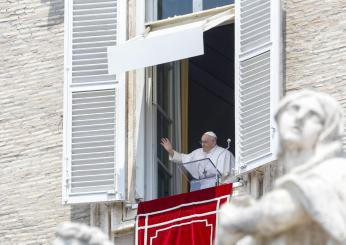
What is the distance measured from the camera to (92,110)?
25422mm

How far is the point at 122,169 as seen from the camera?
25094 mm

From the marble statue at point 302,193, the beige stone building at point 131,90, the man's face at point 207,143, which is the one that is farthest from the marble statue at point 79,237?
the man's face at point 207,143

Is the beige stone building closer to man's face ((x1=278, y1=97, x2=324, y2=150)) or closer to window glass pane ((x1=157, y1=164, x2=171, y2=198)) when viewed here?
window glass pane ((x1=157, y1=164, x2=171, y2=198))

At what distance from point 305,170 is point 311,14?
43.7 ft

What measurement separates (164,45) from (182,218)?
1.41 m

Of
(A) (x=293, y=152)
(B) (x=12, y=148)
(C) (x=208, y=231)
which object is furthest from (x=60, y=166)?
(A) (x=293, y=152)

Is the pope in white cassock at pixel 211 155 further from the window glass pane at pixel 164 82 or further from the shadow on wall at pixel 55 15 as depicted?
the shadow on wall at pixel 55 15

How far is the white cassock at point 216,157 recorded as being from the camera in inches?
969

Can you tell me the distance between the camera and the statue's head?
38.4 feet

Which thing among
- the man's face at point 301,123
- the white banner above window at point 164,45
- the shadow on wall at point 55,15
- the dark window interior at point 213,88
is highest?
the man's face at point 301,123

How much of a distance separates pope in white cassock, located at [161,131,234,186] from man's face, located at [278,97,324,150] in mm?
12676

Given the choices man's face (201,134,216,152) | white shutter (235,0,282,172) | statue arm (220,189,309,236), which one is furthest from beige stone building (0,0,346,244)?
statue arm (220,189,309,236)

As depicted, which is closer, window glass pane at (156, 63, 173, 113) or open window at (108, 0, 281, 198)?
open window at (108, 0, 281, 198)

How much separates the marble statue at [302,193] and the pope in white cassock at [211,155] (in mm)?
12714
